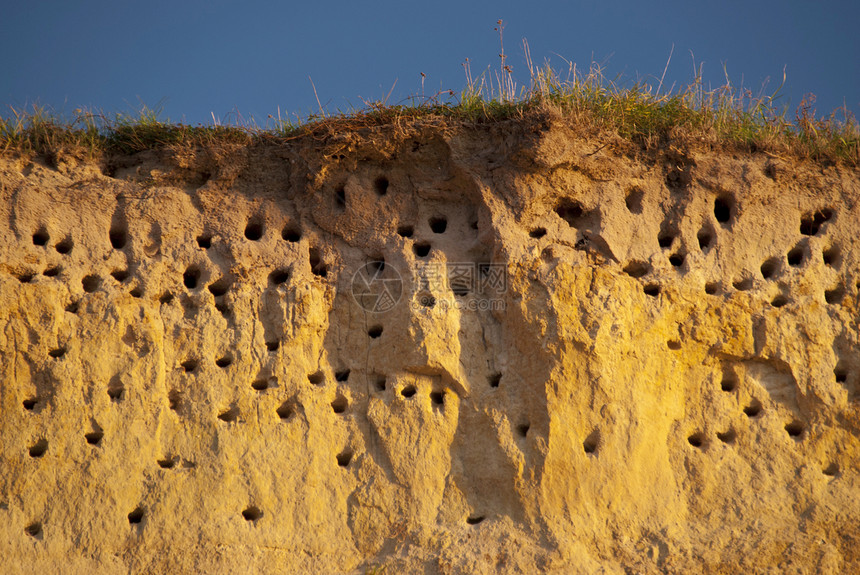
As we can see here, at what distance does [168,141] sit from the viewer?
22.0 ft

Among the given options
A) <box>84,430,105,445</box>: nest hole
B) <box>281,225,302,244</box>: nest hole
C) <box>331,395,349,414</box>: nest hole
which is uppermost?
<box>281,225,302,244</box>: nest hole

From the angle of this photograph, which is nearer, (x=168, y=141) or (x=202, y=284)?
(x=202, y=284)

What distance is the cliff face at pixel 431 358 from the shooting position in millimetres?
5562

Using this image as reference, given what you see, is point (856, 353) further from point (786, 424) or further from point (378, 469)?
point (378, 469)

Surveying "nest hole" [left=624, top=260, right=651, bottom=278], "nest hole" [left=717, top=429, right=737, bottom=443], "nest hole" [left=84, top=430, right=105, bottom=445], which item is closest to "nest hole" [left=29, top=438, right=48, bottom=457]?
"nest hole" [left=84, top=430, right=105, bottom=445]

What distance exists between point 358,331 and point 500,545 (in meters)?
1.80

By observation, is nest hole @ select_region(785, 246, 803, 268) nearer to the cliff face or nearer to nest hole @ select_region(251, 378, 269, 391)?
the cliff face

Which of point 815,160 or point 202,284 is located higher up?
point 815,160

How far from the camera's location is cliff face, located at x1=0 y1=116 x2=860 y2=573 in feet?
18.2

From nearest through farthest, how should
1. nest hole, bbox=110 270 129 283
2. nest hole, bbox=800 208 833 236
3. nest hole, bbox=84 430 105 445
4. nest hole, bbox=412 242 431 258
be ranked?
nest hole, bbox=84 430 105 445 < nest hole, bbox=110 270 129 283 < nest hole, bbox=412 242 431 258 < nest hole, bbox=800 208 833 236

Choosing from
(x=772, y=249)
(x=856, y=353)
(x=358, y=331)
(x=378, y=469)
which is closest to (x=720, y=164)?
(x=772, y=249)

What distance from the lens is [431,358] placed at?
5930 mm

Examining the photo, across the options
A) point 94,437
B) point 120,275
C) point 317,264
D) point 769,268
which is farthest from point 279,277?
point 769,268
